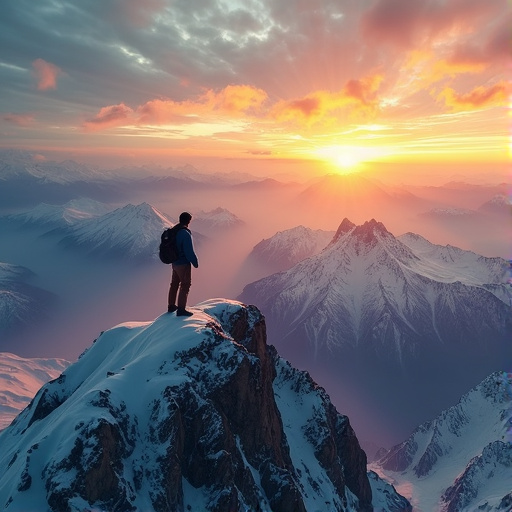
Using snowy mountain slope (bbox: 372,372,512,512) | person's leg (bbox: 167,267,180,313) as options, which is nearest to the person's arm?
person's leg (bbox: 167,267,180,313)

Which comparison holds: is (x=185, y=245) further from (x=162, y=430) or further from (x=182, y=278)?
(x=162, y=430)

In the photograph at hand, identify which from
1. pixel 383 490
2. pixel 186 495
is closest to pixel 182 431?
pixel 186 495

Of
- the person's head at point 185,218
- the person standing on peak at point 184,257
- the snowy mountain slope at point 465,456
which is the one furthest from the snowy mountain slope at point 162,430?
the snowy mountain slope at point 465,456

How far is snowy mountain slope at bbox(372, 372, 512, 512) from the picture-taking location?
142000mm

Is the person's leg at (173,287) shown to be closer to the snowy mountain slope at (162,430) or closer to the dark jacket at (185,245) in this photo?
the snowy mountain slope at (162,430)

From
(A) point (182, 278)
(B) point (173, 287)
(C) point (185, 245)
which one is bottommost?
(B) point (173, 287)

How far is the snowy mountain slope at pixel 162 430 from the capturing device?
88.7 ft

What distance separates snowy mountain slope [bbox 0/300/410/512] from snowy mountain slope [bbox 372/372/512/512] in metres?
130

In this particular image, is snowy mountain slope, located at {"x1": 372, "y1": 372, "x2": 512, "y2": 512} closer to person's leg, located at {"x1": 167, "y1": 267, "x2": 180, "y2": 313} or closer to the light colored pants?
person's leg, located at {"x1": 167, "y1": 267, "x2": 180, "y2": 313}

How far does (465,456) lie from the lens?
182125mm

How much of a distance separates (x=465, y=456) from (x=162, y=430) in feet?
663

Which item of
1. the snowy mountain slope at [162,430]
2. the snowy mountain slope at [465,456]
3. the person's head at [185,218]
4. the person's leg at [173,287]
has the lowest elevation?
the snowy mountain slope at [465,456]

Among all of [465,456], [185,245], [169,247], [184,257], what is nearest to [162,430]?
[184,257]

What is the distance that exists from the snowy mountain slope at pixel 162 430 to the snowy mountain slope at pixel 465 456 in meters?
130
